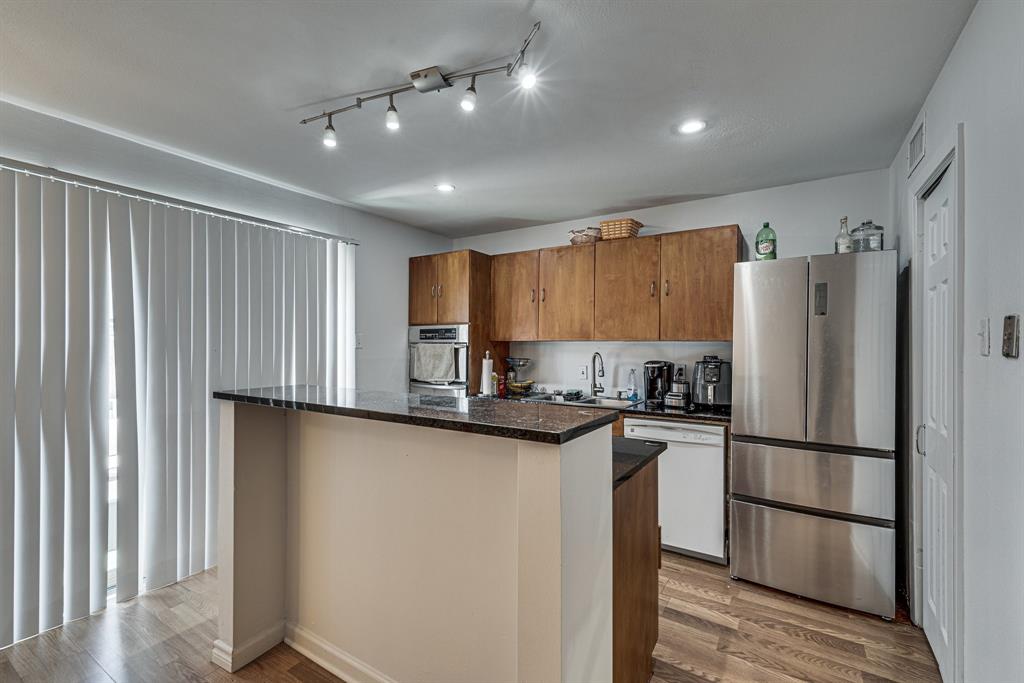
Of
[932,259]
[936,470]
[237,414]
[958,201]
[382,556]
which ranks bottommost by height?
[382,556]

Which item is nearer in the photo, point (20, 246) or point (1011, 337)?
point (1011, 337)

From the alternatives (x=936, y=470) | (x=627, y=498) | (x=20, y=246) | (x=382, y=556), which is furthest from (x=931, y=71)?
(x=20, y=246)

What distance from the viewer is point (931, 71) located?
5.85 ft

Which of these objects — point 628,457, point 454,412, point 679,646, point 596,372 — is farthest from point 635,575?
point 596,372

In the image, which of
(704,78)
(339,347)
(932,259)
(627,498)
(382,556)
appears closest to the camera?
(627,498)

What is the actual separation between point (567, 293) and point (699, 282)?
3.45 feet

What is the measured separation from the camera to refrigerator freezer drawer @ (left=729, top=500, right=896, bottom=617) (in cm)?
232

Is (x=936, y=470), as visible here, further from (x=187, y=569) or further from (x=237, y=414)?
(x=187, y=569)

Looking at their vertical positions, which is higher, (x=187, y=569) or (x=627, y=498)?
(x=627, y=498)

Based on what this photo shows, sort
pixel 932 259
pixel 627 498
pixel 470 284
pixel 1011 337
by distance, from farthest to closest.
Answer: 1. pixel 470 284
2. pixel 932 259
3. pixel 627 498
4. pixel 1011 337

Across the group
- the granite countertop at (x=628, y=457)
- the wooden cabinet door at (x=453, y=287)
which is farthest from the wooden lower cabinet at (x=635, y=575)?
the wooden cabinet door at (x=453, y=287)

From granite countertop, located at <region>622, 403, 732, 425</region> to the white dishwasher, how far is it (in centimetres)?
4

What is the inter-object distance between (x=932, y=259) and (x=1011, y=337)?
3.55ft

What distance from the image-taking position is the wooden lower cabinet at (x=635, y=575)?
1473mm
